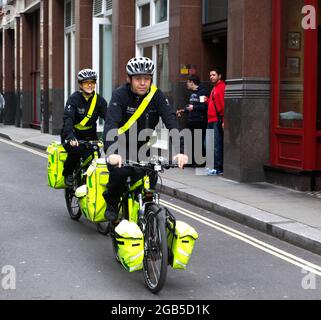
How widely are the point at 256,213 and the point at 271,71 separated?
4006 mm

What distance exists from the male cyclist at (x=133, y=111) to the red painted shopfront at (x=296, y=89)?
17.2 feet

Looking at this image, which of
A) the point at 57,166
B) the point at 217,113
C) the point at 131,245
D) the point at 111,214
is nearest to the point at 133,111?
the point at 111,214

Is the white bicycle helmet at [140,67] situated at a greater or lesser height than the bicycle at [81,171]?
greater

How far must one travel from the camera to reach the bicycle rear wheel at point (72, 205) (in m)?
9.39

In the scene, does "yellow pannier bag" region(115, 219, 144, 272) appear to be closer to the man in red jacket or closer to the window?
the man in red jacket

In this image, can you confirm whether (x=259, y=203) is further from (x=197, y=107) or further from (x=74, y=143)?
(x=197, y=107)

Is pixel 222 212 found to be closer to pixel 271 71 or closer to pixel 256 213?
pixel 256 213

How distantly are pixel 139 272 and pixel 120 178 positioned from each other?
906 millimetres

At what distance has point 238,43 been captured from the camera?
1260cm

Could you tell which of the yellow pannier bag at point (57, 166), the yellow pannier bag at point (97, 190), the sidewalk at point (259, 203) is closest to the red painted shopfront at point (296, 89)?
the sidewalk at point (259, 203)

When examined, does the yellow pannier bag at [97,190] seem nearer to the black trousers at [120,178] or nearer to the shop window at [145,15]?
the black trousers at [120,178]

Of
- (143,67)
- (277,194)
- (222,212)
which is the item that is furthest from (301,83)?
(143,67)

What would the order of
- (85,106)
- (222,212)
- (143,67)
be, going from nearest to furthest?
(143,67) → (85,106) → (222,212)
